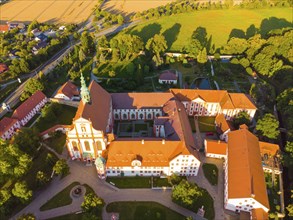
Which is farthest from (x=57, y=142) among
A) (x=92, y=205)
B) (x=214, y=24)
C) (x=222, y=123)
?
(x=214, y=24)

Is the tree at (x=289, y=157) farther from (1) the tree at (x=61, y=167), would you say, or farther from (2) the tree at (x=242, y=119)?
(1) the tree at (x=61, y=167)

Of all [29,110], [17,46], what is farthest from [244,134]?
[17,46]

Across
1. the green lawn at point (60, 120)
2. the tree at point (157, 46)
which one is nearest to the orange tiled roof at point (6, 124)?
the green lawn at point (60, 120)

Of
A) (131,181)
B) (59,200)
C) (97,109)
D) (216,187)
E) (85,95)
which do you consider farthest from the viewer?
(97,109)

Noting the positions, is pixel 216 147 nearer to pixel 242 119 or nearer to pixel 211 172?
pixel 211 172

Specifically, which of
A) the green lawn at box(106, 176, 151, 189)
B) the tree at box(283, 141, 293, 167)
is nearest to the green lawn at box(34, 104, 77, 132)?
the green lawn at box(106, 176, 151, 189)

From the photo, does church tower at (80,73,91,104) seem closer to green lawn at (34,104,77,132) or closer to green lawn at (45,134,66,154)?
green lawn at (45,134,66,154)
